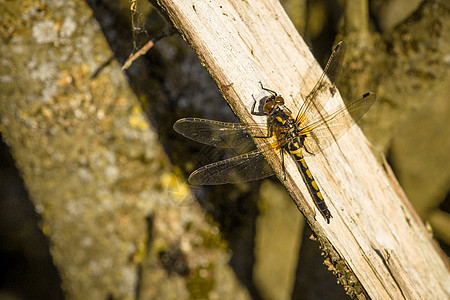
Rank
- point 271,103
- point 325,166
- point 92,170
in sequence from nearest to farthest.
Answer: point 271,103 < point 325,166 < point 92,170

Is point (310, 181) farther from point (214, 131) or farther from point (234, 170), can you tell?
point (214, 131)

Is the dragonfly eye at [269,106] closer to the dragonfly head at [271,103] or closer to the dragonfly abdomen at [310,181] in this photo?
the dragonfly head at [271,103]

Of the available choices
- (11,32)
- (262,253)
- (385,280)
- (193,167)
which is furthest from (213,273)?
(11,32)

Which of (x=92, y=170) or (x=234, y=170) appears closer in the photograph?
(x=234, y=170)

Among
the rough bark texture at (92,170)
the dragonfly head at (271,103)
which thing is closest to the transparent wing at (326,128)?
the dragonfly head at (271,103)

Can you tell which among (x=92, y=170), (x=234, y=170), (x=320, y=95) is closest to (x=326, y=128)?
(x=320, y=95)

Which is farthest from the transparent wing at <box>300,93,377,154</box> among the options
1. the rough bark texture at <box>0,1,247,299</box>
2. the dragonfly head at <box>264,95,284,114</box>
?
the rough bark texture at <box>0,1,247,299</box>

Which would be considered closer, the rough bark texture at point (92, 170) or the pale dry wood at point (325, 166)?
the pale dry wood at point (325, 166)
